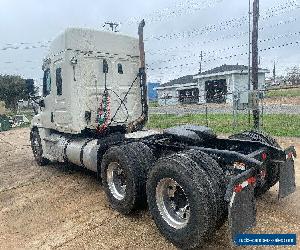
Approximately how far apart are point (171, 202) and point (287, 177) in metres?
1.94

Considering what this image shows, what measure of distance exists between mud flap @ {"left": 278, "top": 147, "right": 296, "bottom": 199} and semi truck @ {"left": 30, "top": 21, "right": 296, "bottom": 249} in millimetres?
15

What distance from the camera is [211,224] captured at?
12.5 ft

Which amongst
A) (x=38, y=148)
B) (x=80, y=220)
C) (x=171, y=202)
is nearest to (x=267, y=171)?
(x=171, y=202)

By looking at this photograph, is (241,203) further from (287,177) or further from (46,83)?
(46,83)

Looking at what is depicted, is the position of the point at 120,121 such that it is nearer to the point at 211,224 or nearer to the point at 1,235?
the point at 1,235

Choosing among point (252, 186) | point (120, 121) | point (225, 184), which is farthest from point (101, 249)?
point (120, 121)

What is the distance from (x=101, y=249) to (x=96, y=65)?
189 inches

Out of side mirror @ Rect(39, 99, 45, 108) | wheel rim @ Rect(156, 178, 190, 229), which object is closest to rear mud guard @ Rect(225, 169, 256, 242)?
wheel rim @ Rect(156, 178, 190, 229)

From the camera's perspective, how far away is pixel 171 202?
176 inches

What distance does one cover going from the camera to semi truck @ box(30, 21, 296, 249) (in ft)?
12.8

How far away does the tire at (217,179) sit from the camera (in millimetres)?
3881

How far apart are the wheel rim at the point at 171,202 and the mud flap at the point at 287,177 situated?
158 centimetres

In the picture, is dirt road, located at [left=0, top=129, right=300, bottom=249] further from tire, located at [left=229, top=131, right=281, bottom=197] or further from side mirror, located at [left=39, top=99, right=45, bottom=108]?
side mirror, located at [left=39, top=99, right=45, bottom=108]

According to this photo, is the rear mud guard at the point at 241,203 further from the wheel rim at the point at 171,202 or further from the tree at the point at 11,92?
the tree at the point at 11,92
